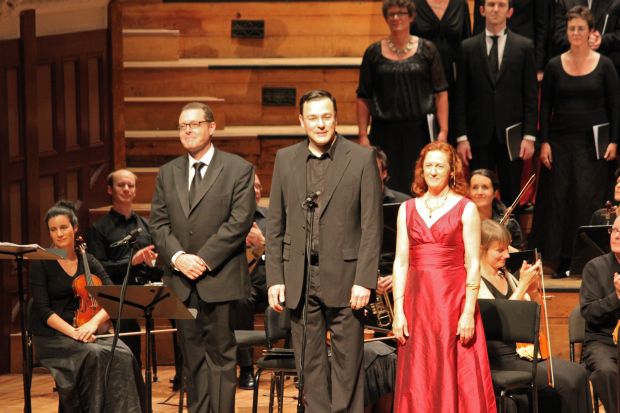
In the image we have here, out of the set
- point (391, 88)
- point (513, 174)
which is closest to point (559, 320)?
point (513, 174)

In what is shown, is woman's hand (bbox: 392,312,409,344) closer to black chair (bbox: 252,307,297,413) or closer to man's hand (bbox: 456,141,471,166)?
black chair (bbox: 252,307,297,413)

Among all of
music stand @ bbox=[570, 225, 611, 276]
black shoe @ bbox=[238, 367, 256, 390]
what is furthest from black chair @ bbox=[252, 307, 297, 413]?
music stand @ bbox=[570, 225, 611, 276]

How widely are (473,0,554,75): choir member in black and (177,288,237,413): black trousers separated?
3152mm

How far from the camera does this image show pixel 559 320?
6391 mm

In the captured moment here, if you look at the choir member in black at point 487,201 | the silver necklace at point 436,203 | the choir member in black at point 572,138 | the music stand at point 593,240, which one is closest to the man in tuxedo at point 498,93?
the choir member in black at point 572,138

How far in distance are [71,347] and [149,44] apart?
316 centimetres

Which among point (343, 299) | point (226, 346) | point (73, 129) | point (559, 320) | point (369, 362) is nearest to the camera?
point (343, 299)

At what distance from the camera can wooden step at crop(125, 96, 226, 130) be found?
7730 mm

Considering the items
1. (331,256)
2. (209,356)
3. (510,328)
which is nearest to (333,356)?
(331,256)

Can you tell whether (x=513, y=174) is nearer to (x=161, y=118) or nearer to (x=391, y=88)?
(x=391, y=88)

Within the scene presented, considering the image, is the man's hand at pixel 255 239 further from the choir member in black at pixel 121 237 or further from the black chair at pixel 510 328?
the black chair at pixel 510 328

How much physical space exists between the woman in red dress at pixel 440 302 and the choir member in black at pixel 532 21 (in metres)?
2.67

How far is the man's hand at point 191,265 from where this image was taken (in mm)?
4738

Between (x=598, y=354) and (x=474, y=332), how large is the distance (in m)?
0.88
